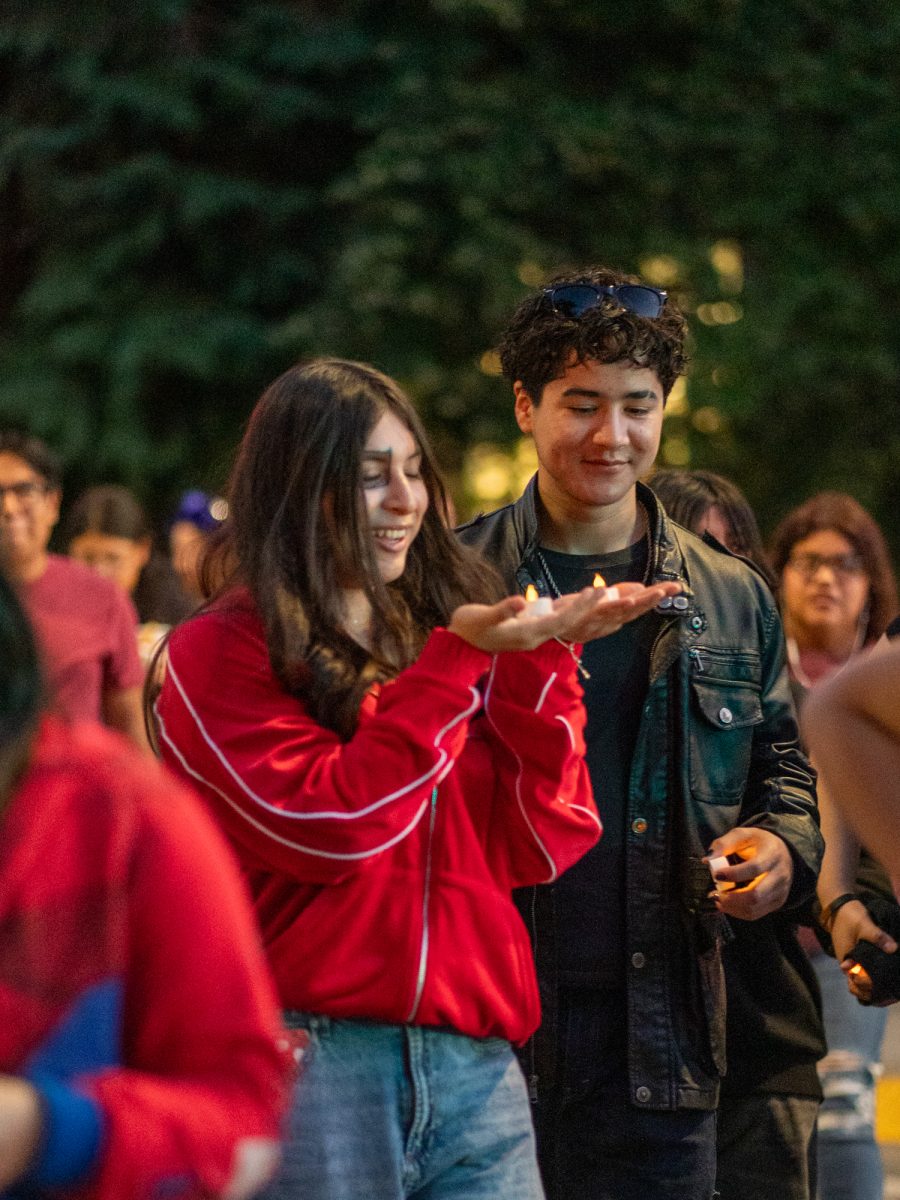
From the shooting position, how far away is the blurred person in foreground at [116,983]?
1.72 metres

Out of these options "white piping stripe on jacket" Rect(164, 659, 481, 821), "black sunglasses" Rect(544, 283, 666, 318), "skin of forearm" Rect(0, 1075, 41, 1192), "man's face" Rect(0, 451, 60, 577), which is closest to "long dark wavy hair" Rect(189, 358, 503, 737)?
"white piping stripe on jacket" Rect(164, 659, 481, 821)

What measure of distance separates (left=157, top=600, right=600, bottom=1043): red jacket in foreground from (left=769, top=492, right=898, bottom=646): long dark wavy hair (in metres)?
2.97

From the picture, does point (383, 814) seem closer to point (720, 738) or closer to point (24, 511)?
point (720, 738)

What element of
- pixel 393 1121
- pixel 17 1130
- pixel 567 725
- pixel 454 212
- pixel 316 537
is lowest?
pixel 393 1121

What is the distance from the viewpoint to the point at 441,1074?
9.38 feet

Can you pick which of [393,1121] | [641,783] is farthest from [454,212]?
[393,1121]

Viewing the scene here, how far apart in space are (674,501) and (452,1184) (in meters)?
2.25

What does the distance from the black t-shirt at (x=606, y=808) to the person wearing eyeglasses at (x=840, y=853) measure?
659 mm

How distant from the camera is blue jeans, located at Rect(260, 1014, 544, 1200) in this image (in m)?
2.80

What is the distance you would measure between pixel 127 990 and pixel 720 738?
214 centimetres

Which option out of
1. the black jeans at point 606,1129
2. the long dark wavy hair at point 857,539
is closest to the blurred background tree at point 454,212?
the long dark wavy hair at point 857,539

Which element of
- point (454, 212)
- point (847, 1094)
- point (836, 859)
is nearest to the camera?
point (836, 859)

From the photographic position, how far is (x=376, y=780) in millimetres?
2783

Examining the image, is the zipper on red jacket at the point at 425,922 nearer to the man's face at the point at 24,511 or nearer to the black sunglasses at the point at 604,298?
the black sunglasses at the point at 604,298
